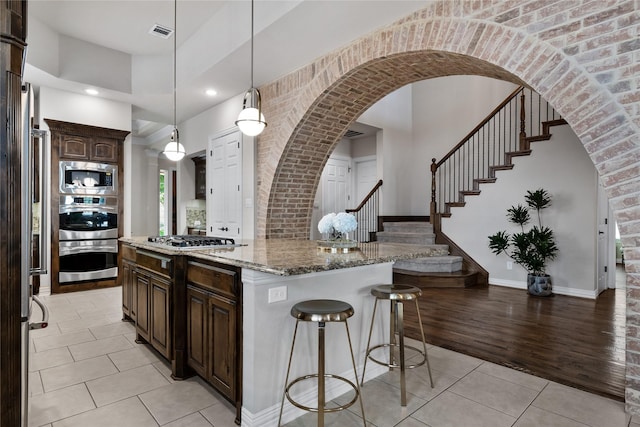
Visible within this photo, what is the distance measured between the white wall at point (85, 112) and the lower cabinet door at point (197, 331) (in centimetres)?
420

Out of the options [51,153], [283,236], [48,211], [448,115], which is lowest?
[283,236]

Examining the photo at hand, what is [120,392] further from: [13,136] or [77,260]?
[77,260]

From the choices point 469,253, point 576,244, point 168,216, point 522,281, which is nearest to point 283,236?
point 469,253

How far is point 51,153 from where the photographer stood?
17.4 ft

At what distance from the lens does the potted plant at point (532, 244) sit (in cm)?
516

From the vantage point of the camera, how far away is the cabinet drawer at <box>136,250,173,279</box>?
2.65 meters

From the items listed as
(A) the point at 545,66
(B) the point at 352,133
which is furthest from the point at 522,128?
(A) the point at 545,66

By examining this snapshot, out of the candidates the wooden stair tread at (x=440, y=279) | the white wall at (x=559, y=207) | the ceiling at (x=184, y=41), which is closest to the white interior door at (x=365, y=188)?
the wooden stair tread at (x=440, y=279)

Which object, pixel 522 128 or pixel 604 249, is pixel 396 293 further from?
pixel 604 249

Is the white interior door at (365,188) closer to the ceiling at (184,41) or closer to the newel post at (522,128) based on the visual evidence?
the newel post at (522,128)

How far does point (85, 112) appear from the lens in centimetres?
567

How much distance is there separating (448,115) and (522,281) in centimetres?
377

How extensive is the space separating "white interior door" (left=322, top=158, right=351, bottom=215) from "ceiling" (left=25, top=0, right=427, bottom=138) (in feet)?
9.74

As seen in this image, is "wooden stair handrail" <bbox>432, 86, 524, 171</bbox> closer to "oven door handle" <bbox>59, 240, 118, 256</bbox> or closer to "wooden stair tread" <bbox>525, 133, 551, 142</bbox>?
"wooden stair tread" <bbox>525, 133, 551, 142</bbox>
